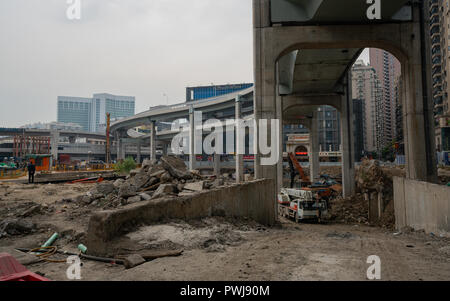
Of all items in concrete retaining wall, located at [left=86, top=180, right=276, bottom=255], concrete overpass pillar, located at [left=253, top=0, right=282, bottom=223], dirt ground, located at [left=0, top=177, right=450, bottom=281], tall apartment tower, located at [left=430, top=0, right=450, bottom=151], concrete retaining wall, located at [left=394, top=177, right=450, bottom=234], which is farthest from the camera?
tall apartment tower, located at [left=430, top=0, right=450, bottom=151]

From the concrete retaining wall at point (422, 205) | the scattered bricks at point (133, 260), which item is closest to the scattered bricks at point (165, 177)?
the scattered bricks at point (133, 260)

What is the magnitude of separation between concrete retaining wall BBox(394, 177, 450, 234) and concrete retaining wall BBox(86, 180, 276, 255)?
650 cm

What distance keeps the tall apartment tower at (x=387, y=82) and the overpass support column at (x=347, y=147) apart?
9370 cm

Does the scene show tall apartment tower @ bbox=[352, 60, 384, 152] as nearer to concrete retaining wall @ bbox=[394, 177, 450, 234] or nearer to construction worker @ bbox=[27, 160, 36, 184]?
concrete retaining wall @ bbox=[394, 177, 450, 234]

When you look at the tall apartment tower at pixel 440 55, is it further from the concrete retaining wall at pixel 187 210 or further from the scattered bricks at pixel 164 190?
the scattered bricks at pixel 164 190

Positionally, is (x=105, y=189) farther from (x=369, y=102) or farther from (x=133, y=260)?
(x=369, y=102)

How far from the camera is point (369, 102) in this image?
104750mm

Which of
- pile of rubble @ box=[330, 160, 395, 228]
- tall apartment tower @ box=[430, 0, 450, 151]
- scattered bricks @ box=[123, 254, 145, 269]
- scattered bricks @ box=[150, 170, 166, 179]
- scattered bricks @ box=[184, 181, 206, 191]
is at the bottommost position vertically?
pile of rubble @ box=[330, 160, 395, 228]

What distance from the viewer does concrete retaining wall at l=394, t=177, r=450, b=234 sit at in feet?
29.3

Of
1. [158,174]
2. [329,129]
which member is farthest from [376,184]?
[329,129]

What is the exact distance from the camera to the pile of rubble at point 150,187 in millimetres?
11219

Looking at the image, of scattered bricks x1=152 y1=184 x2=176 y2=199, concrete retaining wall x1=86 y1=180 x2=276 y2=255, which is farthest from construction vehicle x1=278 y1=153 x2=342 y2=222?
scattered bricks x1=152 y1=184 x2=176 y2=199

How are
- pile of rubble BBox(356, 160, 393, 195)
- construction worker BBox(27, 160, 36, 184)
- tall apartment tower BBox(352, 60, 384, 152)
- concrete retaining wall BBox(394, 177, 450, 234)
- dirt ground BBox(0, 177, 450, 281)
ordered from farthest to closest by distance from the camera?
tall apartment tower BBox(352, 60, 384, 152) → construction worker BBox(27, 160, 36, 184) → pile of rubble BBox(356, 160, 393, 195) → concrete retaining wall BBox(394, 177, 450, 234) → dirt ground BBox(0, 177, 450, 281)

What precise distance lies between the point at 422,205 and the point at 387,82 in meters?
139
